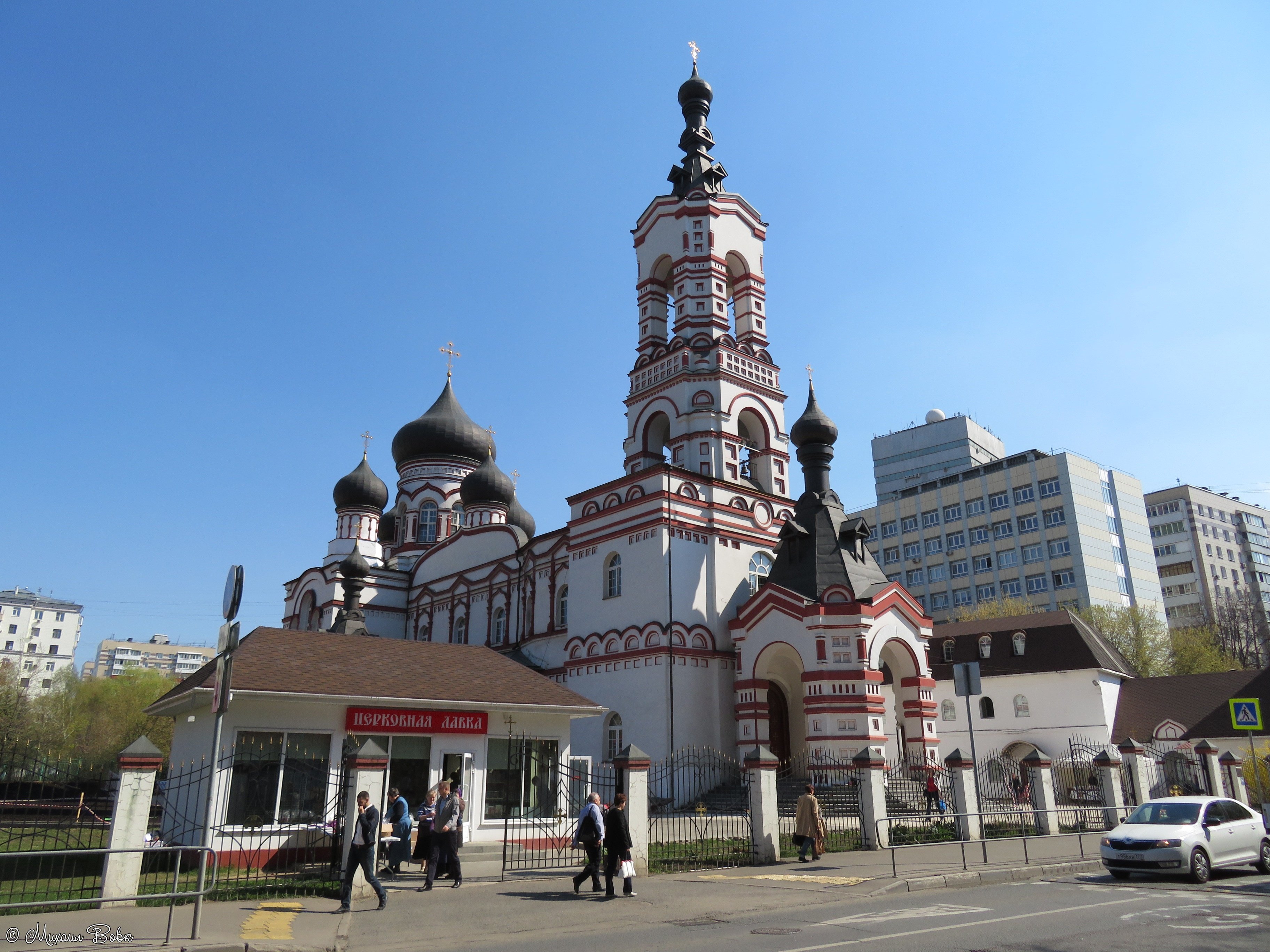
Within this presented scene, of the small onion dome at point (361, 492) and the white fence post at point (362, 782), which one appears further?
the small onion dome at point (361, 492)

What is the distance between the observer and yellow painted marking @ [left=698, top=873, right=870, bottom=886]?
42.2ft

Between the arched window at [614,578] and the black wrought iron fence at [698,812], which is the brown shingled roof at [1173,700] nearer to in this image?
the black wrought iron fence at [698,812]

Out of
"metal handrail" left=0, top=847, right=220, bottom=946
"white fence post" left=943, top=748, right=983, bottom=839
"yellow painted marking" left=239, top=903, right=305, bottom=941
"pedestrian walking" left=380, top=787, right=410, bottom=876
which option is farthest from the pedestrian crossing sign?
"metal handrail" left=0, top=847, right=220, bottom=946

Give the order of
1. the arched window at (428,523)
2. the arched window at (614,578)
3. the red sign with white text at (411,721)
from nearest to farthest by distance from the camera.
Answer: the red sign with white text at (411,721) < the arched window at (614,578) < the arched window at (428,523)

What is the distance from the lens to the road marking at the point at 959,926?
27.9 ft

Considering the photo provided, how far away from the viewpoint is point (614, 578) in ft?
94.4

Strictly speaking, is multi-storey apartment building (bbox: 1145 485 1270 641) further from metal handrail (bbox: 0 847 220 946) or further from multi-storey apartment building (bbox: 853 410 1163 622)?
metal handrail (bbox: 0 847 220 946)

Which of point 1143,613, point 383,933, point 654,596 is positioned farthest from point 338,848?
point 1143,613

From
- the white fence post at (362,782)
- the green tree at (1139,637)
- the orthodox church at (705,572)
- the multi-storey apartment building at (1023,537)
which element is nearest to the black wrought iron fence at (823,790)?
the orthodox church at (705,572)

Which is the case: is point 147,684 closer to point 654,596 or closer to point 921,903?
point 654,596

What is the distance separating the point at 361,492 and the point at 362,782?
120ft

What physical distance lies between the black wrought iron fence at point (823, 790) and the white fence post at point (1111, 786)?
19.0ft

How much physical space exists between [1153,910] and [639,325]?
2621 cm

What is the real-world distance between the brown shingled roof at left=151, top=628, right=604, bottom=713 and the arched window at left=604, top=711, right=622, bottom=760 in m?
7.53
